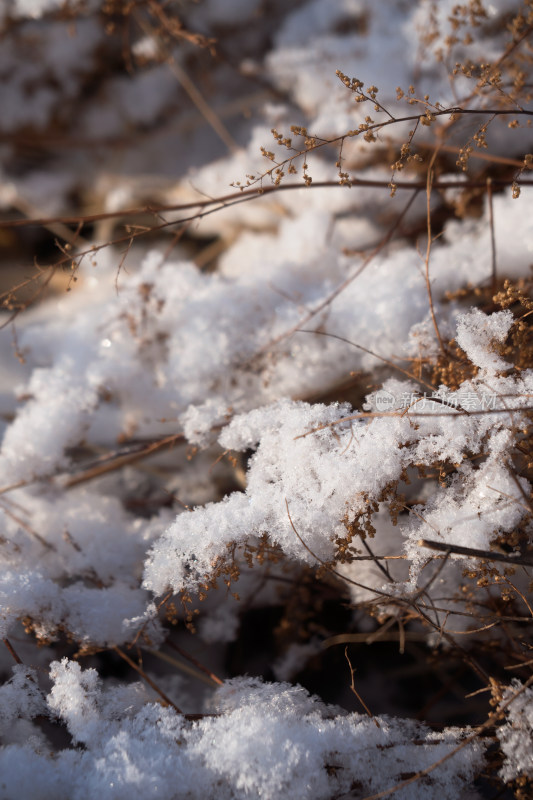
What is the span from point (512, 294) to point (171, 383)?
1.02m

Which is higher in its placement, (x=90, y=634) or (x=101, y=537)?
(x=101, y=537)

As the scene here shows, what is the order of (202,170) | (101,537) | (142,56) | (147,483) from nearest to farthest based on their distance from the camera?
(101,537) < (147,483) < (142,56) < (202,170)

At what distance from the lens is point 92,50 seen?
7.23 feet

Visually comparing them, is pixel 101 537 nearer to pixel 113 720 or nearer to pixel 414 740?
pixel 113 720

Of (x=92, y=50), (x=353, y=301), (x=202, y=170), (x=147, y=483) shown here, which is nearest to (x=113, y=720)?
(x=147, y=483)

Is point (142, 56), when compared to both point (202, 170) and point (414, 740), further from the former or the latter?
point (414, 740)

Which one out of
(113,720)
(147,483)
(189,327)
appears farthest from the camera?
(147,483)

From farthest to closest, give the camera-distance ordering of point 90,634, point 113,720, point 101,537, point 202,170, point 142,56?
point 202,170 < point 142,56 < point 101,537 < point 90,634 < point 113,720

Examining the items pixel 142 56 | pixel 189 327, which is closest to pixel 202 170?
pixel 142 56

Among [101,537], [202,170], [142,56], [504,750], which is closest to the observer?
[504,750]

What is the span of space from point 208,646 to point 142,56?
219 centimetres

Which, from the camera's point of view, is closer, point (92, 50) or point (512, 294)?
point (512, 294)

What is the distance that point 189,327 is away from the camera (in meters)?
1.64

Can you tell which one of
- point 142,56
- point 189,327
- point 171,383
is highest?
point 142,56
